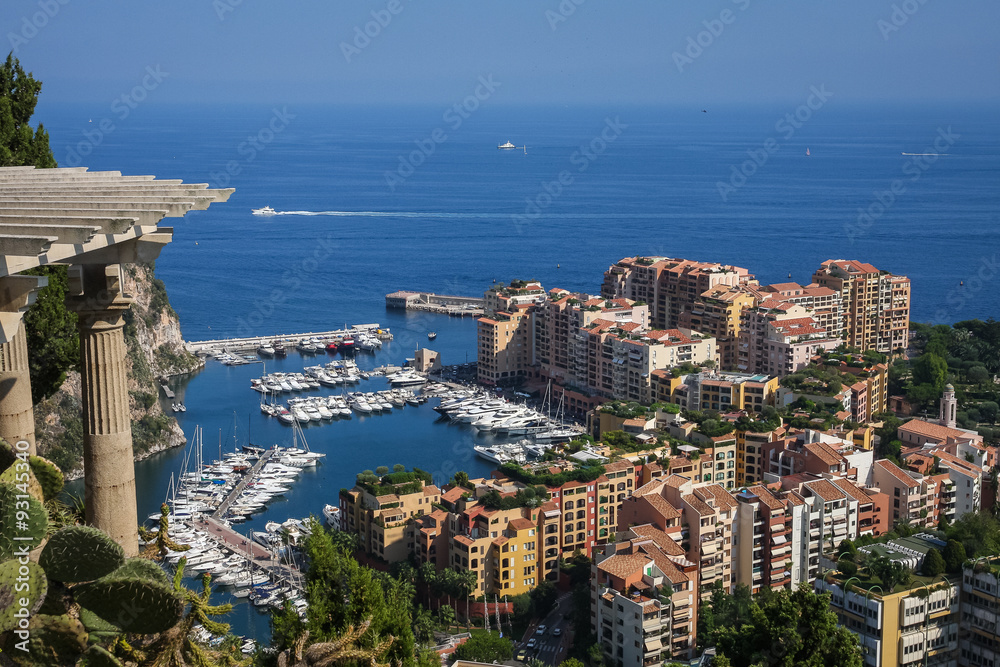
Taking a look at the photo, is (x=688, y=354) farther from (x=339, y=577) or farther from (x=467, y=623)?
(x=339, y=577)

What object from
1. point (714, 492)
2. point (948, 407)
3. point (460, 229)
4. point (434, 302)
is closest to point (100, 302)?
point (714, 492)

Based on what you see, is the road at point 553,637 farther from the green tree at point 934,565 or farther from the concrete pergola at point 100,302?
the concrete pergola at point 100,302

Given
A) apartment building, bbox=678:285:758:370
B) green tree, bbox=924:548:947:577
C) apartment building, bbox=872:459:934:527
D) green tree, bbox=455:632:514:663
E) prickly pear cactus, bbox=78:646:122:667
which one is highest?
prickly pear cactus, bbox=78:646:122:667

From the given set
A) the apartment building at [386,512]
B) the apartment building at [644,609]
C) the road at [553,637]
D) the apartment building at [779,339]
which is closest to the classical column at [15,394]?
the apartment building at [644,609]

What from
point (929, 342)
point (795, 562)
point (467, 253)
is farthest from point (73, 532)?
point (467, 253)

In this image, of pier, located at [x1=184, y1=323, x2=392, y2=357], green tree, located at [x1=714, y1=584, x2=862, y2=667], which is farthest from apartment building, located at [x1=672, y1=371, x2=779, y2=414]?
pier, located at [x1=184, y1=323, x2=392, y2=357]

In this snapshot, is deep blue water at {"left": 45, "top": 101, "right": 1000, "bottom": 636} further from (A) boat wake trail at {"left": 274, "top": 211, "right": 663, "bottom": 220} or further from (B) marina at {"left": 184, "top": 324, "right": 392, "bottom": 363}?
(B) marina at {"left": 184, "top": 324, "right": 392, "bottom": 363}

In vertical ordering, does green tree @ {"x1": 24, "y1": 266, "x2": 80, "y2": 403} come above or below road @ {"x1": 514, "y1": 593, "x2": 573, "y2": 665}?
above
